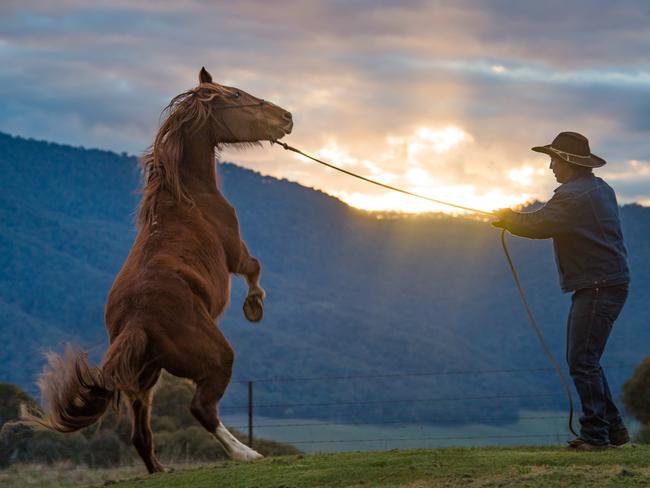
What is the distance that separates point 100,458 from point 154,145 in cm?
1253

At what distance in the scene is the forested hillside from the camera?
84438 millimetres

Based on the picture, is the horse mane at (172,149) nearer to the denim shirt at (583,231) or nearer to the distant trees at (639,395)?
the denim shirt at (583,231)

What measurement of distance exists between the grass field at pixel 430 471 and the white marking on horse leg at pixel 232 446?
130 millimetres

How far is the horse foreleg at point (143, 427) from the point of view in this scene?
7348 mm

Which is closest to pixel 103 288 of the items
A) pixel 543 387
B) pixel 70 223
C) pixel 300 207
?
pixel 70 223

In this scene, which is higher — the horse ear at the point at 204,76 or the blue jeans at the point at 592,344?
the horse ear at the point at 204,76

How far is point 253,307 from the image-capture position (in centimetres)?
828

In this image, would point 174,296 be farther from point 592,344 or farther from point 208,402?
point 592,344

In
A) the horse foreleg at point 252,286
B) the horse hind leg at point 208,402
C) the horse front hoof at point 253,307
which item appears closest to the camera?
the horse hind leg at point 208,402

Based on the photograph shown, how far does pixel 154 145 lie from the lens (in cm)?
807

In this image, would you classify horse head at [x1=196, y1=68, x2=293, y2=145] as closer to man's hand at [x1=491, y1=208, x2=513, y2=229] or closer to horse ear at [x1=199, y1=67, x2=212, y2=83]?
horse ear at [x1=199, y1=67, x2=212, y2=83]

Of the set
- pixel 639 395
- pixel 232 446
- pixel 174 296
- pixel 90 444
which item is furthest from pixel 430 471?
pixel 639 395

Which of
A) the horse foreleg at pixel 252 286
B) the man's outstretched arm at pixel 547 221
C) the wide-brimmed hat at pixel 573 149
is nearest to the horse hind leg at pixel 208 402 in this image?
the horse foreleg at pixel 252 286

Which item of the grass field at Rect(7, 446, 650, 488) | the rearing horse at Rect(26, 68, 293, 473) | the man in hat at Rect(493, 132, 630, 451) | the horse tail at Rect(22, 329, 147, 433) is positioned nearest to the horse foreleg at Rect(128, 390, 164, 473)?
the rearing horse at Rect(26, 68, 293, 473)
